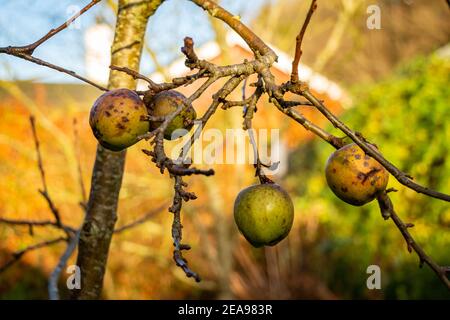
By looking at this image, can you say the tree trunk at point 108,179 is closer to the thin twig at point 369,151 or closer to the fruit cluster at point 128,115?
the fruit cluster at point 128,115

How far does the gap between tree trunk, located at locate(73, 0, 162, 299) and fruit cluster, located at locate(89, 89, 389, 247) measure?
48cm

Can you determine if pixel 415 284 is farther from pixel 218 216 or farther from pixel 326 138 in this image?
pixel 326 138

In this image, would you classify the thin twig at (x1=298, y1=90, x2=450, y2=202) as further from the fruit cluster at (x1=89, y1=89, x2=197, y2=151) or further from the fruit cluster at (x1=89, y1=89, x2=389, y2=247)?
the fruit cluster at (x1=89, y1=89, x2=197, y2=151)

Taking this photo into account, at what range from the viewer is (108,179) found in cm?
174

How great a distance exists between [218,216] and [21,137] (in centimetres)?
388

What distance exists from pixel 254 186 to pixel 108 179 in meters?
0.65

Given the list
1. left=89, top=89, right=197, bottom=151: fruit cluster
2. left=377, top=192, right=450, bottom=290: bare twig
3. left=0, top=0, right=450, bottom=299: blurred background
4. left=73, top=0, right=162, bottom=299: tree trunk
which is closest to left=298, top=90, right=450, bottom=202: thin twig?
left=377, top=192, right=450, bottom=290: bare twig

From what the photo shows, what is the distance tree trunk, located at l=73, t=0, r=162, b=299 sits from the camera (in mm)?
1729

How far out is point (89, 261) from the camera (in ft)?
5.85

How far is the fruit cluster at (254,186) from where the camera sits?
3.99 ft

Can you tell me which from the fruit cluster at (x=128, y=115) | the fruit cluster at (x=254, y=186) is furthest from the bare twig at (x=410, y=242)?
the fruit cluster at (x=128, y=115)

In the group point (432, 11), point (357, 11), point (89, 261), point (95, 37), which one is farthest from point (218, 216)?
point (432, 11)

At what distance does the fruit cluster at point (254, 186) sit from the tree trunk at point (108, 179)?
0.48 meters

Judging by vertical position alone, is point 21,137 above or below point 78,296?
above
